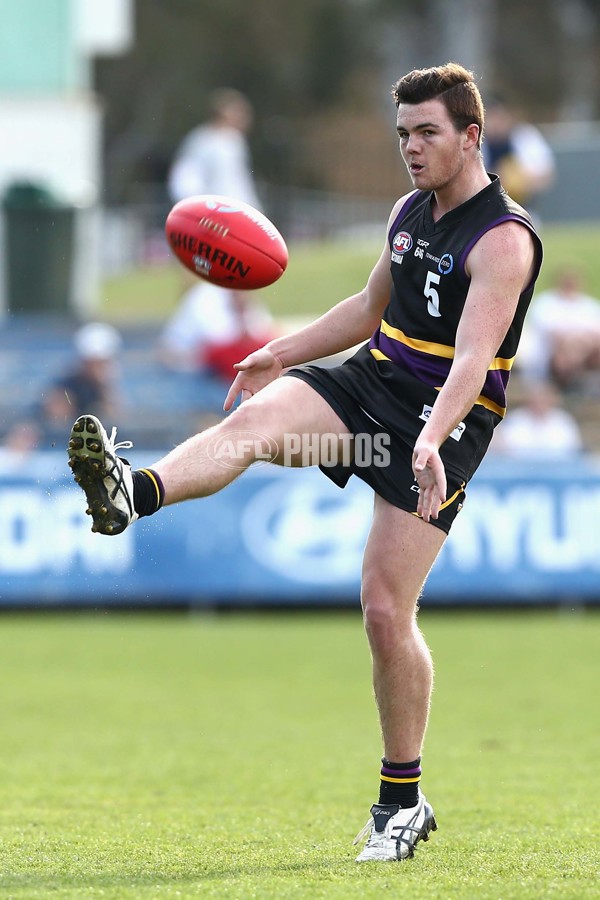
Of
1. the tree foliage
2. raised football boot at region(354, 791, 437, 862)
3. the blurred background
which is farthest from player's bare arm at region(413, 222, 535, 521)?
the tree foliage

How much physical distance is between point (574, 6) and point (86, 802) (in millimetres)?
36169

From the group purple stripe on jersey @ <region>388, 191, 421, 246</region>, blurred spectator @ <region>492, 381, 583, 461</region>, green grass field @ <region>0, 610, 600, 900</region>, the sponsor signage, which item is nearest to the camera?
green grass field @ <region>0, 610, 600, 900</region>

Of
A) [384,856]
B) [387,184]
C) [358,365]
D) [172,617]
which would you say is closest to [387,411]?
[358,365]

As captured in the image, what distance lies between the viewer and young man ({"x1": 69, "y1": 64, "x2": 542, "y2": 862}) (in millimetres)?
4703

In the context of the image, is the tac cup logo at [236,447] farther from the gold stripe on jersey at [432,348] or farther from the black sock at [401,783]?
the black sock at [401,783]

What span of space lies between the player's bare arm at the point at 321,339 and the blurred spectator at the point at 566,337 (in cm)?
858

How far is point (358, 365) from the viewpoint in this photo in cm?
519

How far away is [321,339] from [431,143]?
884 mm

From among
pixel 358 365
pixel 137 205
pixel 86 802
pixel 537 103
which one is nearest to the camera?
pixel 358 365

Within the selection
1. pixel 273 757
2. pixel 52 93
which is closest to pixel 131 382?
pixel 273 757

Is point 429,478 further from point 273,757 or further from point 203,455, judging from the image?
point 273,757

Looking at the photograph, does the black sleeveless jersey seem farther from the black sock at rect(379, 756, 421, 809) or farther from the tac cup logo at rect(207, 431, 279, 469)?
the black sock at rect(379, 756, 421, 809)

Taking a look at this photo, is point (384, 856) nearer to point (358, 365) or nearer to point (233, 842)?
→ point (233, 842)

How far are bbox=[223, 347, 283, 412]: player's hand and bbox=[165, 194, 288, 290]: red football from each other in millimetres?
317
